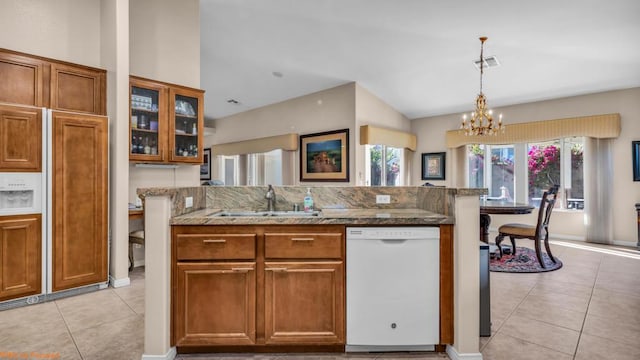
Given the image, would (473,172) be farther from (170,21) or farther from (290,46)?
(170,21)

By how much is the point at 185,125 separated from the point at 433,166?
17.6 ft

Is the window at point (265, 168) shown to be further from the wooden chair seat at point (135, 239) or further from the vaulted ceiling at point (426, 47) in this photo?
the wooden chair seat at point (135, 239)

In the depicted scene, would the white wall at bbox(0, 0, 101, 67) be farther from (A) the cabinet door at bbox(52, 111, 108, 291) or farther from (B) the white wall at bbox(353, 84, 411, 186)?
(B) the white wall at bbox(353, 84, 411, 186)

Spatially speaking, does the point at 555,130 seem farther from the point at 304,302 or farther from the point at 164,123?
the point at 164,123

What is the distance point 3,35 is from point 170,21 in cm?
166

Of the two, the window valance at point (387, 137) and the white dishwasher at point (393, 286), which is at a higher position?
the window valance at point (387, 137)

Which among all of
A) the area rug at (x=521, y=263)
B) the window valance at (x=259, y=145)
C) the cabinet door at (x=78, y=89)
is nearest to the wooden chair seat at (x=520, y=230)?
the area rug at (x=521, y=263)

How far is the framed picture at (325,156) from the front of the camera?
19.7 ft

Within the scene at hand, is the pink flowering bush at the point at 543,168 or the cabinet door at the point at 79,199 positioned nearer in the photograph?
the cabinet door at the point at 79,199

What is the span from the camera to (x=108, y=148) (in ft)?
10.6

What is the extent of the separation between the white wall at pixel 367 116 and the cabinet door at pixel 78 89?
12.8 ft

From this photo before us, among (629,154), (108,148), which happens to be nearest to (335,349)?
(108,148)

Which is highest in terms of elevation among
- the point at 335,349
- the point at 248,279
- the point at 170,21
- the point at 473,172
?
the point at 170,21

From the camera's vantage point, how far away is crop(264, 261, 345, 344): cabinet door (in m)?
1.95
